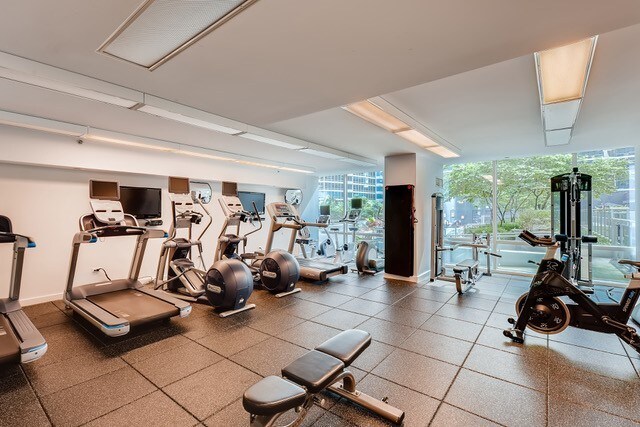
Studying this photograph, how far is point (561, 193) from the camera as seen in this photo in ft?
17.5

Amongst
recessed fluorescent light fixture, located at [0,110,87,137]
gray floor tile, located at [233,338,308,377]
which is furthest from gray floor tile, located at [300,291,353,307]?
recessed fluorescent light fixture, located at [0,110,87,137]

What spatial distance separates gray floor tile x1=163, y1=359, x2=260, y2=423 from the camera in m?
2.25

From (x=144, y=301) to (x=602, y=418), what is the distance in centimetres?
457

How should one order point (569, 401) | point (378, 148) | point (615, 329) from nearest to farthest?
Answer: point (569, 401) → point (615, 329) → point (378, 148)

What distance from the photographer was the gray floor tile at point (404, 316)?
3908mm

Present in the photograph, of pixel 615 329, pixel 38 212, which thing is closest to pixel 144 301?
pixel 38 212

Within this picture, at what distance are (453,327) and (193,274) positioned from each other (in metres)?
3.91

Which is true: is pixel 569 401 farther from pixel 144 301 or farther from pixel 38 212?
pixel 38 212

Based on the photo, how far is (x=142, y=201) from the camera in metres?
5.72

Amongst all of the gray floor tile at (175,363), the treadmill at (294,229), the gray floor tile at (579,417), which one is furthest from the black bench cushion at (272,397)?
the treadmill at (294,229)

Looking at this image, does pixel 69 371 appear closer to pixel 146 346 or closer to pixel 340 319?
pixel 146 346

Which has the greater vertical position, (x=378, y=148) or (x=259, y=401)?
(x=378, y=148)

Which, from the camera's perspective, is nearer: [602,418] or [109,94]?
[602,418]

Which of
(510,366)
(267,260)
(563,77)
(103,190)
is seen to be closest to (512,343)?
(510,366)
